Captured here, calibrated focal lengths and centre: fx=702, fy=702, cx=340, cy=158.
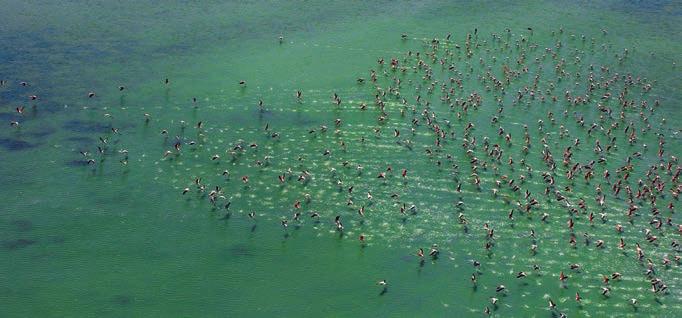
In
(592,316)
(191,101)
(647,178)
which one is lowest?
(592,316)

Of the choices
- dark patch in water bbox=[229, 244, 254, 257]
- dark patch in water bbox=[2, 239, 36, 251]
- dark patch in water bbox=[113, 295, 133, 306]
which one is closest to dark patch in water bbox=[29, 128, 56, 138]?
dark patch in water bbox=[2, 239, 36, 251]

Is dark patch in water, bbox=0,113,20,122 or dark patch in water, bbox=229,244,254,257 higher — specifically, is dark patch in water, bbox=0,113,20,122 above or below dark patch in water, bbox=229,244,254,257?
above

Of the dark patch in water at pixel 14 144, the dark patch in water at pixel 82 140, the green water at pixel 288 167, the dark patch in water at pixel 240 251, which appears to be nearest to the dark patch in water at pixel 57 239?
the green water at pixel 288 167

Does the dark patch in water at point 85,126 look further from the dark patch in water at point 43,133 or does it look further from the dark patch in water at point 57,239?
the dark patch in water at point 57,239

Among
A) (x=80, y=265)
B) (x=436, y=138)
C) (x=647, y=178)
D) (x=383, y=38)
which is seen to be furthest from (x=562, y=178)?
(x=80, y=265)

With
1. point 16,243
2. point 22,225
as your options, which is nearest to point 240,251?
point 16,243

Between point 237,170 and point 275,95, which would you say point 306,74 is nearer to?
point 275,95

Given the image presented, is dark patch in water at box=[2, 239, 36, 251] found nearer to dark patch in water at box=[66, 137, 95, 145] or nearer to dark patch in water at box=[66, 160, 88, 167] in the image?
dark patch in water at box=[66, 160, 88, 167]
